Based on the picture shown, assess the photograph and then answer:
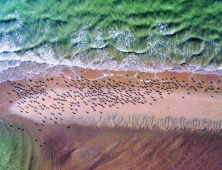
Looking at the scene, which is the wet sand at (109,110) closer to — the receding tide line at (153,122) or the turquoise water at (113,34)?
the receding tide line at (153,122)

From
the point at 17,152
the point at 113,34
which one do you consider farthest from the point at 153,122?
the point at 17,152

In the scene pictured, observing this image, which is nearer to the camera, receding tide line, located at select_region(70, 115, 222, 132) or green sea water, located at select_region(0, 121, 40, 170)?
receding tide line, located at select_region(70, 115, 222, 132)

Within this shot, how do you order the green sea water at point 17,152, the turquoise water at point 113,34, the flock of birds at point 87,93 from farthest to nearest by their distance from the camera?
1. the green sea water at point 17,152
2. the flock of birds at point 87,93
3. the turquoise water at point 113,34

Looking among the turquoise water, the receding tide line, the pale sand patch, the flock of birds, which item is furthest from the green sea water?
the turquoise water

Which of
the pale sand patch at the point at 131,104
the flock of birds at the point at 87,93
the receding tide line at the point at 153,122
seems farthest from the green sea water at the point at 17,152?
the receding tide line at the point at 153,122

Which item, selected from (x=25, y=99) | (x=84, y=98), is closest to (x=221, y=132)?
(x=84, y=98)

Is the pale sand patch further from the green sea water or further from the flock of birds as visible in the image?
the green sea water

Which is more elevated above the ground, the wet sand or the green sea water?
the wet sand
